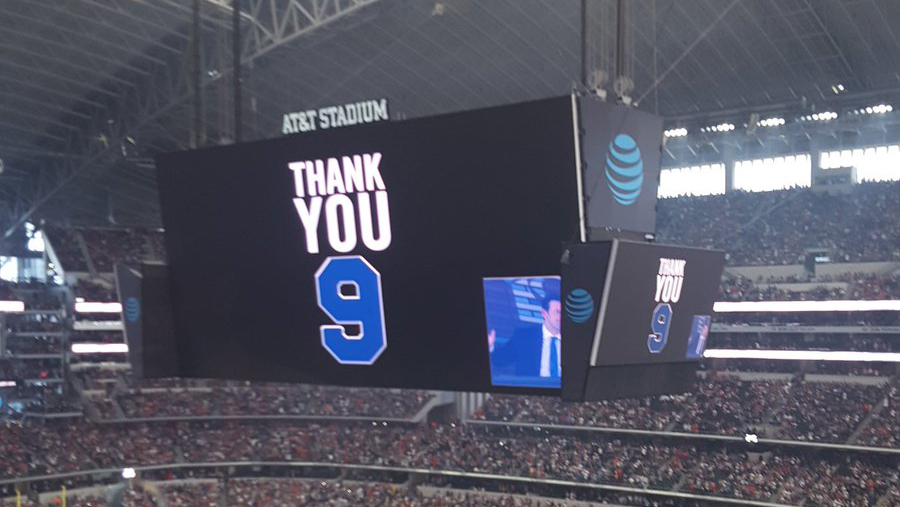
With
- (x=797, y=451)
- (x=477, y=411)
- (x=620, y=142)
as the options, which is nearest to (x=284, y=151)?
(x=620, y=142)

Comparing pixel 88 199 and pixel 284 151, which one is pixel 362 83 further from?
pixel 284 151

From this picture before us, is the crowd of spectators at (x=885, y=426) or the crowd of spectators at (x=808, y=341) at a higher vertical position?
the crowd of spectators at (x=808, y=341)

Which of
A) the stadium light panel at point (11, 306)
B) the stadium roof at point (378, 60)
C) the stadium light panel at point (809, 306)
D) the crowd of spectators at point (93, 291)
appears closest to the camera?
the stadium roof at point (378, 60)

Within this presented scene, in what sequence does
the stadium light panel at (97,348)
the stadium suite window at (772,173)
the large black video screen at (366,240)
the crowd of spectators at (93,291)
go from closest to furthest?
the large black video screen at (366,240) < the stadium light panel at (97,348) < the crowd of spectators at (93,291) < the stadium suite window at (772,173)

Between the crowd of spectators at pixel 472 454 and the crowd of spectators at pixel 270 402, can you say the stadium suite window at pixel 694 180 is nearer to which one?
the crowd of spectators at pixel 270 402

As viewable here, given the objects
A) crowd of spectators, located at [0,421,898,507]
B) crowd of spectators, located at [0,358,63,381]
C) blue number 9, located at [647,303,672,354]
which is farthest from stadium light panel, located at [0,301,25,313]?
blue number 9, located at [647,303,672,354]

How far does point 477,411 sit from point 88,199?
17.2m

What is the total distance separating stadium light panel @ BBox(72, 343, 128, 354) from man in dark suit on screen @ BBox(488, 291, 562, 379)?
106 feet

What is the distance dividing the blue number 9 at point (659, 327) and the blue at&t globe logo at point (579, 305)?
0.92 metres

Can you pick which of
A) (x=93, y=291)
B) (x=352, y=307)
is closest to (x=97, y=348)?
(x=93, y=291)

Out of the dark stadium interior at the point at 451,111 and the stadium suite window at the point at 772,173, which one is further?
the stadium suite window at the point at 772,173

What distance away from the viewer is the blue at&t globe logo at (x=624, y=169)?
8.80 m

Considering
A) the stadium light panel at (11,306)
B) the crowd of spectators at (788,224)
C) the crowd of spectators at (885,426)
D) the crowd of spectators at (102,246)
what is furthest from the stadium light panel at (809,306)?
the stadium light panel at (11,306)

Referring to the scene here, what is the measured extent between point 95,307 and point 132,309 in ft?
97.5
